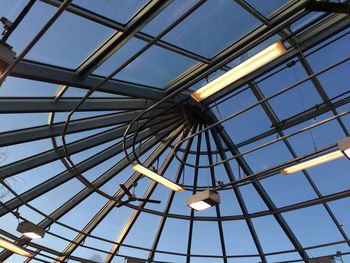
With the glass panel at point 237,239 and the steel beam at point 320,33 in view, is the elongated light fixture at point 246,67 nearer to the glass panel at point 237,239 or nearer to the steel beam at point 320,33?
the steel beam at point 320,33

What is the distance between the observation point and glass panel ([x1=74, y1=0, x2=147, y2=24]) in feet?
23.1

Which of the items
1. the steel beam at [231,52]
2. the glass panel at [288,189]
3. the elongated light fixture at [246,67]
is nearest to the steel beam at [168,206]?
the steel beam at [231,52]

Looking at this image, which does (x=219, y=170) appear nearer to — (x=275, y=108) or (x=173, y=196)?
(x=173, y=196)

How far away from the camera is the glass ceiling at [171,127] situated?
7863mm

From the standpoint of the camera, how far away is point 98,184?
13.4 metres

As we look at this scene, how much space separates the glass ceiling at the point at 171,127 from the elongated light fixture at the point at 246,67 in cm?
54

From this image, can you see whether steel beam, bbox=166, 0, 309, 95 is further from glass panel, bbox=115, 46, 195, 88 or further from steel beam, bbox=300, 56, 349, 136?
steel beam, bbox=300, 56, 349, 136

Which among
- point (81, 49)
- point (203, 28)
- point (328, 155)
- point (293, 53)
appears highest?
point (293, 53)

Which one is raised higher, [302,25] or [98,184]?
[302,25]

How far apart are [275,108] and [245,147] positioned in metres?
2.29

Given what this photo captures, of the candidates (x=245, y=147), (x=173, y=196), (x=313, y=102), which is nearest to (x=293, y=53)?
(x=313, y=102)

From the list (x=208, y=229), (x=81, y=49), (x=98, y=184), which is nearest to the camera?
(x=81, y=49)

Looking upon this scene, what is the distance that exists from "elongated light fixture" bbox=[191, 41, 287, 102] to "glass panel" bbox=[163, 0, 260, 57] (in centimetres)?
190

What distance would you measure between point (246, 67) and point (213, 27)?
222 cm
